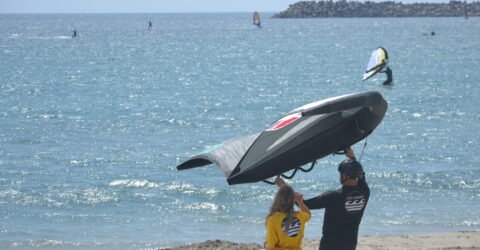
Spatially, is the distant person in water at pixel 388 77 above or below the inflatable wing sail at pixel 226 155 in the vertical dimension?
below

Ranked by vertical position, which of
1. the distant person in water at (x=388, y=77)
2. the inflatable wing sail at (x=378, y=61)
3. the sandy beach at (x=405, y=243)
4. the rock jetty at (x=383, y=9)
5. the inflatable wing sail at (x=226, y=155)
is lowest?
the rock jetty at (x=383, y=9)

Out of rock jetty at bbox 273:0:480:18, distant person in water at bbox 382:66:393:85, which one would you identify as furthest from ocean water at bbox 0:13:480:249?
rock jetty at bbox 273:0:480:18

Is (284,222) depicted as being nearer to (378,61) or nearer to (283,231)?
(283,231)

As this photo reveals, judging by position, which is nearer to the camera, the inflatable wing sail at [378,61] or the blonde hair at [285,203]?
the blonde hair at [285,203]

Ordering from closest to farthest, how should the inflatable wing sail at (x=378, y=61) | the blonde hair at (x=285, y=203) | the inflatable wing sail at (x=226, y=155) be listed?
the blonde hair at (x=285, y=203) < the inflatable wing sail at (x=226, y=155) < the inflatable wing sail at (x=378, y=61)

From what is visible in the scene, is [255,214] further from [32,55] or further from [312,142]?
[32,55]

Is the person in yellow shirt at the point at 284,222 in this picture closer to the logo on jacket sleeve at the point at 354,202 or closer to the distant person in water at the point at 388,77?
→ the logo on jacket sleeve at the point at 354,202

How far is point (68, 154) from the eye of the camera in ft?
74.4

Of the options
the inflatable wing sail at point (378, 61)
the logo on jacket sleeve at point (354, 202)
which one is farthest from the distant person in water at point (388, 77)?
the logo on jacket sleeve at point (354, 202)

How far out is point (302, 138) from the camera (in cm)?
725

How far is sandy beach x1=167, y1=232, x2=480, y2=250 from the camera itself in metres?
11.9

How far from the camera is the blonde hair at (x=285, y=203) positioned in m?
7.03

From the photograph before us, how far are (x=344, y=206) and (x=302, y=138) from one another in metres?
0.66

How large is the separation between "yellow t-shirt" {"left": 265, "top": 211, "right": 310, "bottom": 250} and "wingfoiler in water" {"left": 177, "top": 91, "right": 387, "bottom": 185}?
319mm
